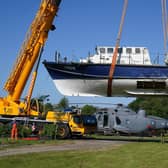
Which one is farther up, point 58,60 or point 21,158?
point 58,60

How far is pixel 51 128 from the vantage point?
22203 mm

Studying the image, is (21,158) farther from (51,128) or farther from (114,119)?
(114,119)

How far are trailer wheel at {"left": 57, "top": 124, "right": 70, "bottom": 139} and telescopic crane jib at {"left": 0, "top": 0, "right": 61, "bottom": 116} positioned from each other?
2.26 m

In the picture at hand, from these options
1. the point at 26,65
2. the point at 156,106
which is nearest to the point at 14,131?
the point at 26,65

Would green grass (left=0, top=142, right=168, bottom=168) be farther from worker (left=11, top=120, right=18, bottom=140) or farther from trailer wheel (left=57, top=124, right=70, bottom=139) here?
trailer wheel (left=57, top=124, right=70, bottom=139)

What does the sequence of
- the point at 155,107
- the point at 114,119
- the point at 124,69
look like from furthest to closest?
the point at 155,107 < the point at 114,119 < the point at 124,69

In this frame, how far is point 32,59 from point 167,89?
7.56m

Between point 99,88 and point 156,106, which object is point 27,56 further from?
point 156,106

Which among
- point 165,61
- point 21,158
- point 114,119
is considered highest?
point 165,61

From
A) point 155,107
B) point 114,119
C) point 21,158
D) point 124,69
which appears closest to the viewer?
point 21,158

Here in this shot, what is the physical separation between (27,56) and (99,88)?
476 centimetres

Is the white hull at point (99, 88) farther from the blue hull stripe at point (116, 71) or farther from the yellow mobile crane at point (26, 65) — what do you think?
the yellow mobile crane at point (26, 65)

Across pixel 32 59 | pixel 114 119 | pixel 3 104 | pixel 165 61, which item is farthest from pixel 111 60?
pixel 114 119

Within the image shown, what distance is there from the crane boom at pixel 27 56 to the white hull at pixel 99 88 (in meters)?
2.22
